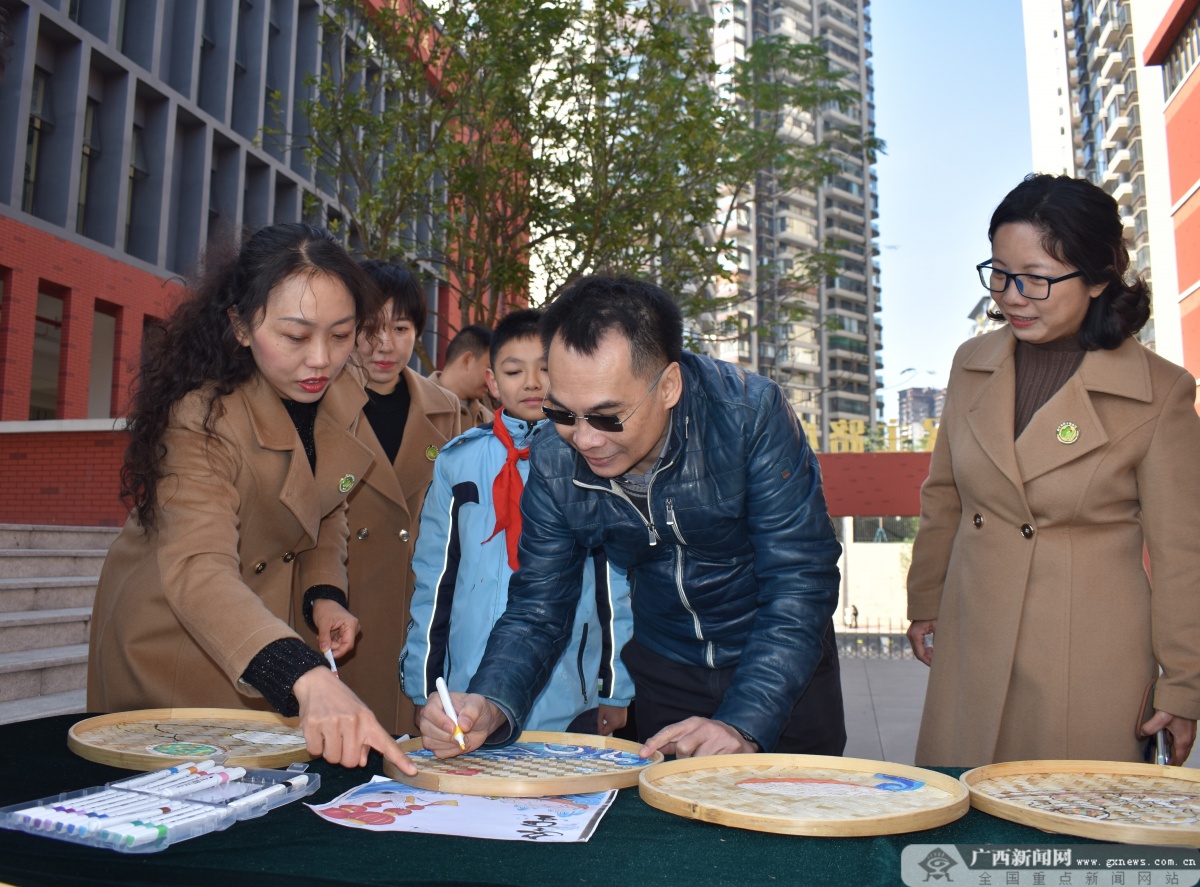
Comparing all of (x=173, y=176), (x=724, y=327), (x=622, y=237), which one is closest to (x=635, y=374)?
(x=622, y=237)

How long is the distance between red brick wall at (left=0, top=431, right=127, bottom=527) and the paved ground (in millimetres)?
6747

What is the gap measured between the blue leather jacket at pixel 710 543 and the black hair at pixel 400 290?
1474mm

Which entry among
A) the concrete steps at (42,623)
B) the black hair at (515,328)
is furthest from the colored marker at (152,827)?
the concrete steps at (42,623)

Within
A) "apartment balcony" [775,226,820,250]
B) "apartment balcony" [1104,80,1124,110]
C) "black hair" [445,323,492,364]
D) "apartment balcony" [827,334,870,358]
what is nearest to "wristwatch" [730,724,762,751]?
"black hair" [445,323,492,364]

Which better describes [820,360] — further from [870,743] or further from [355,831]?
[355,831]

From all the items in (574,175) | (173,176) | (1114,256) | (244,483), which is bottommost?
(244,483)

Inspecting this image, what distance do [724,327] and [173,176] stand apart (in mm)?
8452

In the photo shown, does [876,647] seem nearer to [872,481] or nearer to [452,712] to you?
[872,481]

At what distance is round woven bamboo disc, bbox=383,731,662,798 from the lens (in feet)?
4.50

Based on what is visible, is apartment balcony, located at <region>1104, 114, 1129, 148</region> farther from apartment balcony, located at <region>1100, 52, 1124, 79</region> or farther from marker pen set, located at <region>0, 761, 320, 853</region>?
marker pen set, located at <region>0, 761, 320, 853</region>

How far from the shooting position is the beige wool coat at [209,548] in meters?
1.81

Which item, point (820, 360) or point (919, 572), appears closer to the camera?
point (919, 572)

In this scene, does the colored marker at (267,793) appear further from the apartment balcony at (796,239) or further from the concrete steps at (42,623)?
the apartment balcony at (796,239)

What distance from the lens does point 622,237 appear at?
9461 mm
